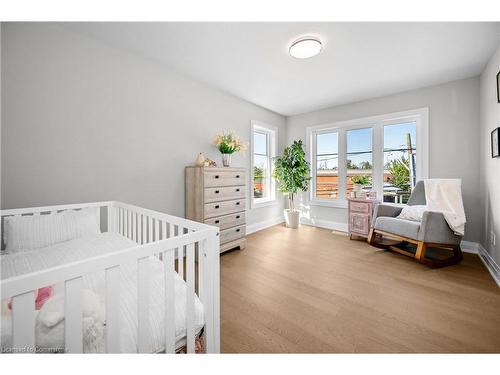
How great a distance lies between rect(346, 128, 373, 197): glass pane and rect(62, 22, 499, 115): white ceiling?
33.1 inches

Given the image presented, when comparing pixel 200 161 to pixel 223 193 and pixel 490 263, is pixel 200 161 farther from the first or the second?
pixel 490 263

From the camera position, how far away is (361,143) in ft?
12.7

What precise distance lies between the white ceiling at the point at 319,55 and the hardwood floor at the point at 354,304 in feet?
7.80

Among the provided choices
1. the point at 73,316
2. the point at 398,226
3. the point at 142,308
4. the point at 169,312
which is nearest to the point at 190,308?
the point at 169,312

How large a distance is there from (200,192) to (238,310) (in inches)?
55.5

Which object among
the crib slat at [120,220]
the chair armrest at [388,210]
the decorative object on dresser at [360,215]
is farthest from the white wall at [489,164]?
the crib slat at [120,220]

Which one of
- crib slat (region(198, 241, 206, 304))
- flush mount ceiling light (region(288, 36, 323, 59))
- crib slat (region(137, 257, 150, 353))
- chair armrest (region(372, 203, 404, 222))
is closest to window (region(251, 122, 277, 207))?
flush mount ceiling light (region(288, 36, 323, 59))

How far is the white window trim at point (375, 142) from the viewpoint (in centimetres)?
323

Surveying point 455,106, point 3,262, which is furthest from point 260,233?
point 455,106

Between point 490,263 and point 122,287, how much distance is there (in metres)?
3.59

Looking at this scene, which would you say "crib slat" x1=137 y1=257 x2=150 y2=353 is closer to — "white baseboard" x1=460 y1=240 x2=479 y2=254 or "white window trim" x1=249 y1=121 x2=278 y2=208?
"white window trim" x1=249 y1=121 x2=278 y2=208

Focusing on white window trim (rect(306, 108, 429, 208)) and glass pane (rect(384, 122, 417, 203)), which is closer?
white window trim (rect(306, 108, 429, 208))

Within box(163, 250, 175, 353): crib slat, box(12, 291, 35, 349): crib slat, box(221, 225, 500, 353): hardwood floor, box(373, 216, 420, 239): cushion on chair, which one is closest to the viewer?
box(12, 291, 35, 349): crib slat

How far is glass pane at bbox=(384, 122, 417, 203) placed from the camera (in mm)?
3412
